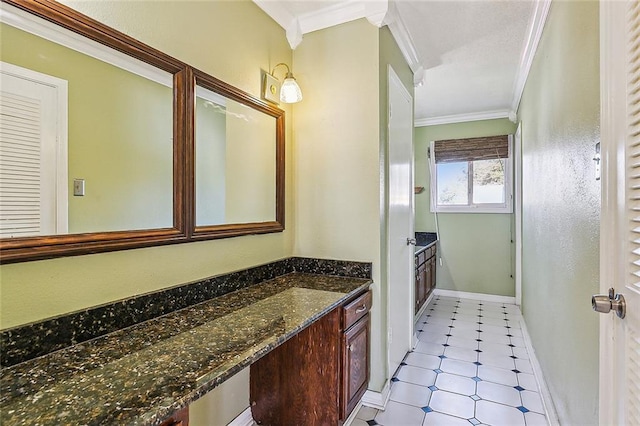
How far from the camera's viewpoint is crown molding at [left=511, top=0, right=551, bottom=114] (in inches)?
79.7

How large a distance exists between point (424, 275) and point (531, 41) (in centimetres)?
249

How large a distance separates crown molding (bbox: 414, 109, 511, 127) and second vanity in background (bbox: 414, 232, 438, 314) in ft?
5.32

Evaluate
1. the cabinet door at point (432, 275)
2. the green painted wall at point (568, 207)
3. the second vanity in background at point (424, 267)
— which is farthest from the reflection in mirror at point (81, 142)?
the cabinet door at point (432, 275)

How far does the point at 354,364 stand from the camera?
71.5 inches

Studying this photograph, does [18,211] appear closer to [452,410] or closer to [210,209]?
[210,209]

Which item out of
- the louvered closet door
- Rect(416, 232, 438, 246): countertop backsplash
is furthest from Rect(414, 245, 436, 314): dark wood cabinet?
the louvered closet door

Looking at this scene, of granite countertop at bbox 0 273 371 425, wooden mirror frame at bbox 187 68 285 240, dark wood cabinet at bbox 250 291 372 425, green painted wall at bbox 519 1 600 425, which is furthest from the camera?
dark wood cabinet at bbox 250 291 372 425

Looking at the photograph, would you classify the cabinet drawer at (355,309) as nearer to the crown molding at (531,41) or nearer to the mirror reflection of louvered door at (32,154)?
the mirror reflection of louvered door at (32,154)

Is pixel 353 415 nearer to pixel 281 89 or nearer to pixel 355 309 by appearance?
pixel 355 309

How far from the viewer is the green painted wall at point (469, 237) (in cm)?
432

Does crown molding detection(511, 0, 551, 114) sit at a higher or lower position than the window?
higher

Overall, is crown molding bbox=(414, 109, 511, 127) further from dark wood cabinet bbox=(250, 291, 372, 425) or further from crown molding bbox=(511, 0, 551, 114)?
dark wood cabinet bbox=(250, 291, 372, 425)

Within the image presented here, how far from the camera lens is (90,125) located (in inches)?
45.5

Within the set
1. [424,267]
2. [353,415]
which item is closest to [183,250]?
[353,415]
